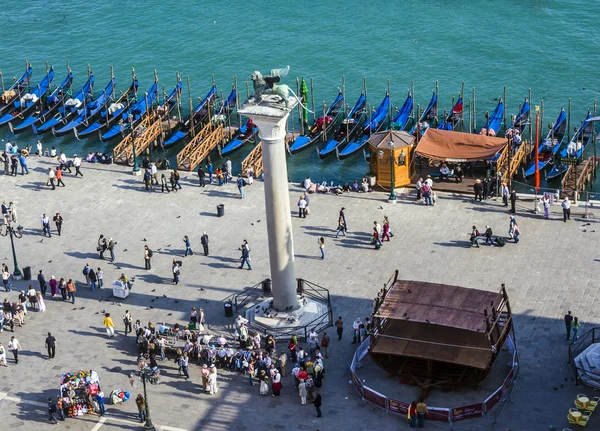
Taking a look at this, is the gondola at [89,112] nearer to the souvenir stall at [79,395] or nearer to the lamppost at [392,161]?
the lamppost at [392,161]

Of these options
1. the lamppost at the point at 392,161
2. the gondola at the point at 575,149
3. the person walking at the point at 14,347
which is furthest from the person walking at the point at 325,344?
the gondola at the point at 575,149

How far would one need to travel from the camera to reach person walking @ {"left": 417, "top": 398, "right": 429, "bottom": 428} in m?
50.5

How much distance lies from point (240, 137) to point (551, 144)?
2136cm

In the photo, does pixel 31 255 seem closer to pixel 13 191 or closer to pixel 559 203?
pixel 13 191

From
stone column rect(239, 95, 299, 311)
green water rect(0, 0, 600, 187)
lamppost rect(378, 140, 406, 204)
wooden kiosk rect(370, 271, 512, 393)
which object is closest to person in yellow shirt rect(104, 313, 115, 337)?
stone column rect(239, 95, 299, 311)

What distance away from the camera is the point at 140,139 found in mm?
83125

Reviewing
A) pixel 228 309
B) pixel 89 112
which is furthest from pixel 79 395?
pixel 89 112

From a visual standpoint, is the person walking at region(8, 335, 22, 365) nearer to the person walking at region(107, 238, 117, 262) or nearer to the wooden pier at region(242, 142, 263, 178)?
the person walking at region(107, 238, 117, 262)

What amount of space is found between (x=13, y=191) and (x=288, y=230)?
25939 millimetres

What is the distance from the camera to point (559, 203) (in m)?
69.3

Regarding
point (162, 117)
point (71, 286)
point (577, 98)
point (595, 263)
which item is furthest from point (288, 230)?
point (577, 98)

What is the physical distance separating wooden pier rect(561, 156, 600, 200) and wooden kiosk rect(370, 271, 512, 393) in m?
21.0

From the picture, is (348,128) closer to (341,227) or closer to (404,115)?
(404,115)

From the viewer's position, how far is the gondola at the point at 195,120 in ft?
279
